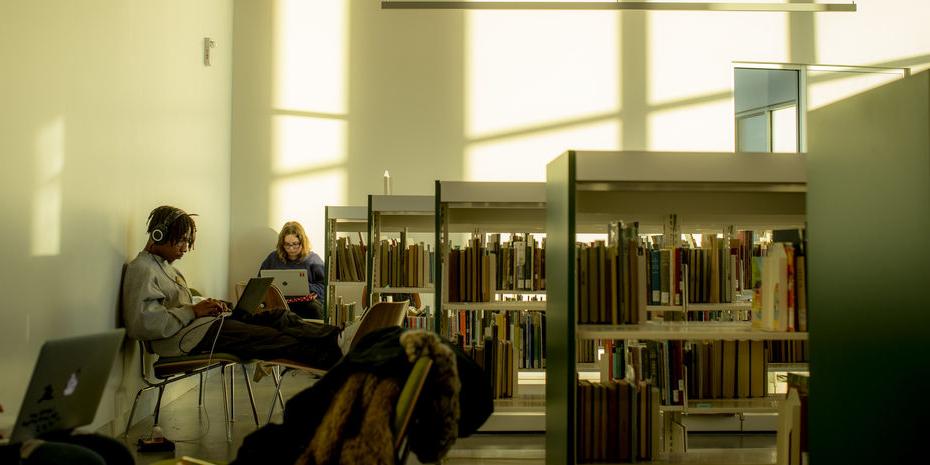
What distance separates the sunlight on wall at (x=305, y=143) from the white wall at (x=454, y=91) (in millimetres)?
14

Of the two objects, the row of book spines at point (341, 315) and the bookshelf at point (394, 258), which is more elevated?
the bookshelf at point (394, 258)

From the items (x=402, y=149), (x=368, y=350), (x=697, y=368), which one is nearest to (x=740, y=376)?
(x=697, y=368)

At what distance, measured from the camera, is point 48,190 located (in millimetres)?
4129

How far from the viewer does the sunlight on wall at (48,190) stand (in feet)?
13.1

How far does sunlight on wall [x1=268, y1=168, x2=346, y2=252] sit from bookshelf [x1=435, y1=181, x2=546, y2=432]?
134 inches

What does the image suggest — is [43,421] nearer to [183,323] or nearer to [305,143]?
[183,323]

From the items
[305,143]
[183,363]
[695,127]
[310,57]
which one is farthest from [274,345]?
[695,127]

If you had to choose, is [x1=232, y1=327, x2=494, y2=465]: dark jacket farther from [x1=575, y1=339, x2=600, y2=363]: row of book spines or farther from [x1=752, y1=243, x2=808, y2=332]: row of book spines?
[x1=575, y1=339, x2=600, y2=363]: row of book spines

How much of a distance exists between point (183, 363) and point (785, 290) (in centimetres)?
321

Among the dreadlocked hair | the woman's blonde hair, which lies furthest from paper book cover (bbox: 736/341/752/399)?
the woman's blonde hair

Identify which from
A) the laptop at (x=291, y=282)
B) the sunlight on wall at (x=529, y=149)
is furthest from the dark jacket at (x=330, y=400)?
the sunlight on wall at (x=529, y=149)

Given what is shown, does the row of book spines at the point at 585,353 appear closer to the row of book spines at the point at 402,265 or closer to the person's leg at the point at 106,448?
the row of book spines at the point at 402,265

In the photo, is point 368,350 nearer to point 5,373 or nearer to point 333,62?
point 5,373

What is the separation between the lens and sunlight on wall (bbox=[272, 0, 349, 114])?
9.11 m
